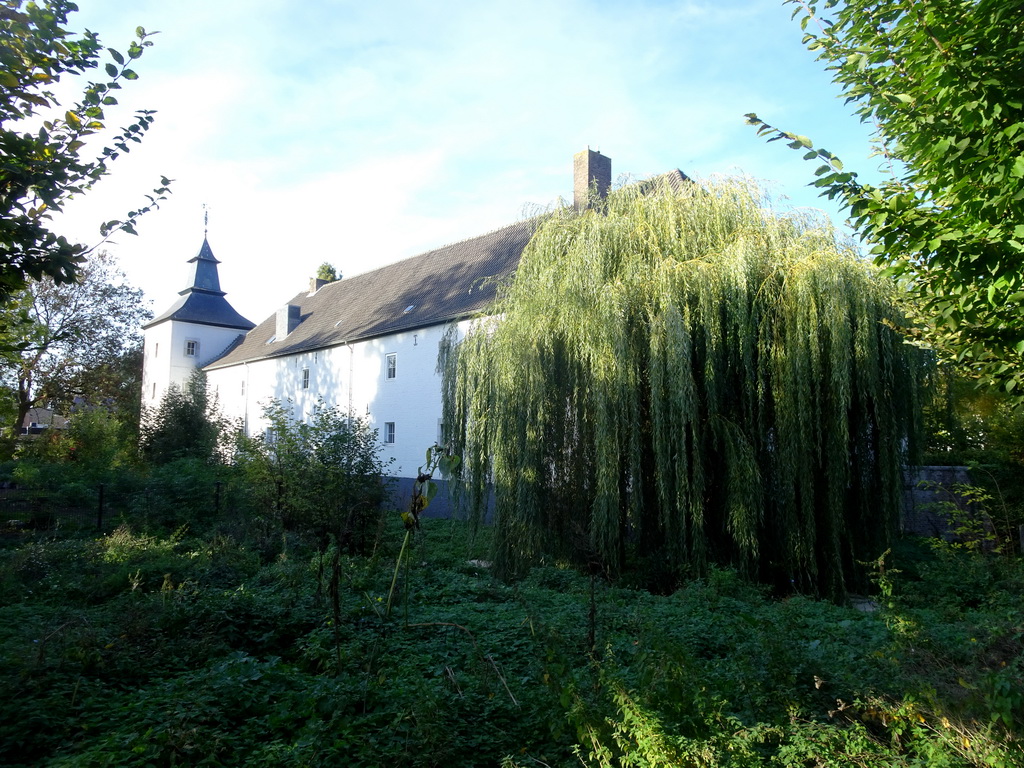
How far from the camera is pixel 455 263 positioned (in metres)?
23.7

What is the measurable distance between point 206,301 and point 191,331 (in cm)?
224

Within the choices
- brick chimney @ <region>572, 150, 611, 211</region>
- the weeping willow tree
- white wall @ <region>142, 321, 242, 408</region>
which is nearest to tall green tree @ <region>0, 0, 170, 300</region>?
the weeping willow tree

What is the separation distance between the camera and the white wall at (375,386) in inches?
797

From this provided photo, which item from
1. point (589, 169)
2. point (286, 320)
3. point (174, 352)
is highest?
point (589, 169)

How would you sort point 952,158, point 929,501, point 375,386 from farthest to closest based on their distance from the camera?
point 375,386 < point 929,501 < point 952,158

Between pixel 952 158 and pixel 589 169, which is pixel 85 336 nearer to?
pixel 589 169

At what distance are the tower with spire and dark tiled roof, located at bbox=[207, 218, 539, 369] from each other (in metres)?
3.09

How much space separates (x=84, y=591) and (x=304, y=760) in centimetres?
516

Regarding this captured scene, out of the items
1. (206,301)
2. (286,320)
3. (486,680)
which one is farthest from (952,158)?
(206,301)

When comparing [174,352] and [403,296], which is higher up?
[403,296]

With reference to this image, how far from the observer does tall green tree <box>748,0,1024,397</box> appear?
3.85 metres

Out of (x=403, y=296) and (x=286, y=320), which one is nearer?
(x=403, y=296)

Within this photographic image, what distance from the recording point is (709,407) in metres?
8.84

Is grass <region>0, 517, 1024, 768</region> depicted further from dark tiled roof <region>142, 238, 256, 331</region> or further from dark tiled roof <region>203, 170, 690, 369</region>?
dark tiled roof <region>142, 238, 256, 331</region>
